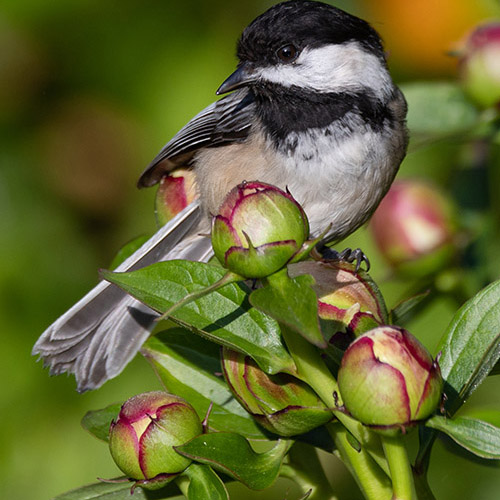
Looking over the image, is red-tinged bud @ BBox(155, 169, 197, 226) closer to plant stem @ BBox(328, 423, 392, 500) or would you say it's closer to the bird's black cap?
the bird's black cap

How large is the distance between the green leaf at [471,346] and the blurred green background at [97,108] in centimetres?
156

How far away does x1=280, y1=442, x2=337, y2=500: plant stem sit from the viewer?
1567 mm

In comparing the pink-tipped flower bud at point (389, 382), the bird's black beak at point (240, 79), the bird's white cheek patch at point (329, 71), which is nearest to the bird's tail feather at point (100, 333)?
the bird's black beak at point (240, 79)

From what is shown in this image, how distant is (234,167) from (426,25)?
1.17m

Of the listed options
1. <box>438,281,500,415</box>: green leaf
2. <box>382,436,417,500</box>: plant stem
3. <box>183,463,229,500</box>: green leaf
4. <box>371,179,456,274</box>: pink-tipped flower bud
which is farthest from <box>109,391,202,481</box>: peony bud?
<box>371,179,456,274</box>: pink-tipped flower bud

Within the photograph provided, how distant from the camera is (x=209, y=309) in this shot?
147 centimetres

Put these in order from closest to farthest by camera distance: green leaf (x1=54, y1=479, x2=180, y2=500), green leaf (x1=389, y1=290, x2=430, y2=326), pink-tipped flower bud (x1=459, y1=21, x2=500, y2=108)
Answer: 1. green leaf (x1=54, y1=479, x2=180, y2=500)
2. green leaf (x1=389, y1=290, x2=430, y2=326)
3. pink-tipped flower bud (x1=459, y1=21, x2=500, y2=108)

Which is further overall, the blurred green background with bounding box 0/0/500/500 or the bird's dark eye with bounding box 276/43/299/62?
A: the blurred green background with bounding box 0/0/500/500

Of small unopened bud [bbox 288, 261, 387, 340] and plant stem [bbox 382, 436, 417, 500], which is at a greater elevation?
small unopened bud [bbox 288, 261, 387, 340]

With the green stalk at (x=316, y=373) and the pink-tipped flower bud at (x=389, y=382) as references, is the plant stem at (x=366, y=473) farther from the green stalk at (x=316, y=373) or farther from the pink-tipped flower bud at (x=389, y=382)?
the pink-tipped flower bud at (x=389, y=382)

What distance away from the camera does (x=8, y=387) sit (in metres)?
2.94

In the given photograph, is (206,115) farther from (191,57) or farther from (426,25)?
(426,25)

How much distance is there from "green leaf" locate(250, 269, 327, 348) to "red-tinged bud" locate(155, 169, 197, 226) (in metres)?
1.10

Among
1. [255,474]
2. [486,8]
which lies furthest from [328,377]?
[486,8]
